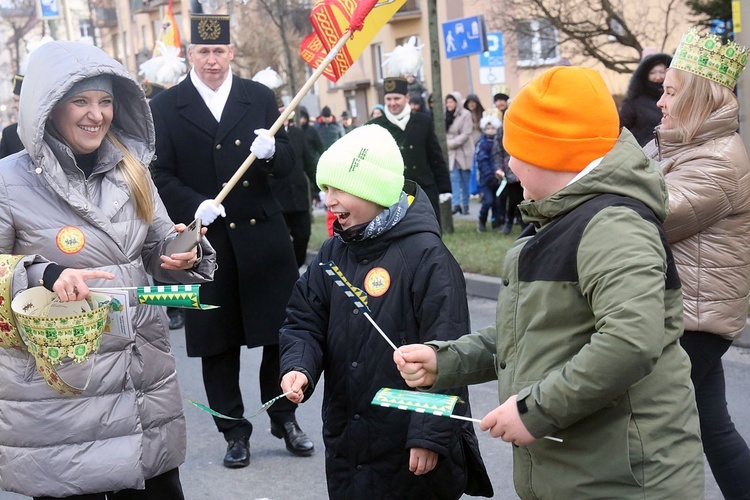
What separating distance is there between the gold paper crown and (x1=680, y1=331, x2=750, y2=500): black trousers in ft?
3.36

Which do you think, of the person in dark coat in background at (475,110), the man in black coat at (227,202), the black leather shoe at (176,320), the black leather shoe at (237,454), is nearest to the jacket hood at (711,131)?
the man in black coat at (227,202)

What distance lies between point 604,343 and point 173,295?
1.39 metres

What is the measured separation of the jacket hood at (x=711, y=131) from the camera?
3.92 meters

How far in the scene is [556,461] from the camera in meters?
2.48

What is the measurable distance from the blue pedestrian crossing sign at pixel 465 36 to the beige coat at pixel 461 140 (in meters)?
1.05

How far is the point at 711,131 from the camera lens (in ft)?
12.9

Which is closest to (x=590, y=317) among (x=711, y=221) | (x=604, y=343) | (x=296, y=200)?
(x=604, y=343)

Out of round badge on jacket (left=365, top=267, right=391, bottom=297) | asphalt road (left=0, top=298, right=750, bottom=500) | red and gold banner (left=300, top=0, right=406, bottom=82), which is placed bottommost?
asphalt road (left=0, top=298, right=750, bottom=500)

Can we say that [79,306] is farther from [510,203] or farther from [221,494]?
[510,203]

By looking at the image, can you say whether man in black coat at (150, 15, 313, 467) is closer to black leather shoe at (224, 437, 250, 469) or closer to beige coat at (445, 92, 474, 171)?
black leather shoe at (224, 437, 250, 469)

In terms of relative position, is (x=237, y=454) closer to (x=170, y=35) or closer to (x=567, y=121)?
(x=567, y=121)

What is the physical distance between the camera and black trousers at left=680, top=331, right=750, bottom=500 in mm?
3963

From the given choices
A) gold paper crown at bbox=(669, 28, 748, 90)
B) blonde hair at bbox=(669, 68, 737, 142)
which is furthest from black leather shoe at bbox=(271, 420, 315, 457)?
gold paper crown at bbox=(669, 28, 748, 90)

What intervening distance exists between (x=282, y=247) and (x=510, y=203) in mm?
8384
